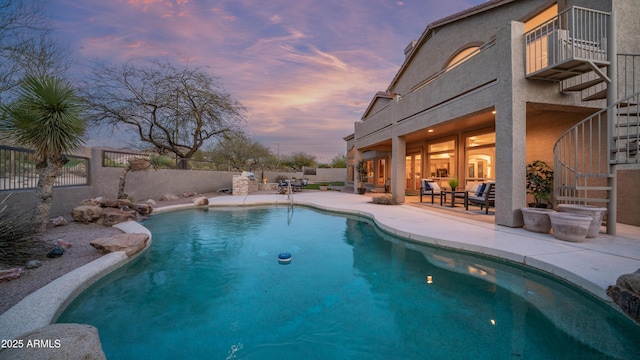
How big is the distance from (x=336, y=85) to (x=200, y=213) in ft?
34.6

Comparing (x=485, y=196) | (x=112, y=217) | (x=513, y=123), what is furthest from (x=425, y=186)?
(x=112, y=217)

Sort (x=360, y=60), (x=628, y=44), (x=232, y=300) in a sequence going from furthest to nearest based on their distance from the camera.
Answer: (x=360, y=60), (x=628, y=44), (x=232, y=300)

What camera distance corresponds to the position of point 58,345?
1.62 meters

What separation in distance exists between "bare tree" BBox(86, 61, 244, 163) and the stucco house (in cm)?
1209

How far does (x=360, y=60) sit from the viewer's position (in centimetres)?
1462

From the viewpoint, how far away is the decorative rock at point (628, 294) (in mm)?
2559

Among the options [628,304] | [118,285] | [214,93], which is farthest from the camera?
[214,93]

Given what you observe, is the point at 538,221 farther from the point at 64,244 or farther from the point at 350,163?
the point at 350,163

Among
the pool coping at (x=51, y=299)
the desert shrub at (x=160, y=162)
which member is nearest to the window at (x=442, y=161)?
the pool coping at (x=51, y=299)

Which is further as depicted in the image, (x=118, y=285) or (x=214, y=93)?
(x=214, y=93)

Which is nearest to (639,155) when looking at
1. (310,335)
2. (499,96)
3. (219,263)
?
(499,96)

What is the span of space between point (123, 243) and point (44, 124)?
307 cm

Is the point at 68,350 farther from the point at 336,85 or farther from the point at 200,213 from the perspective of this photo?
the point at 336,85

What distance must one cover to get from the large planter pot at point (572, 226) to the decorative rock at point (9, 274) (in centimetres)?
875
